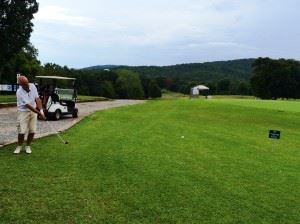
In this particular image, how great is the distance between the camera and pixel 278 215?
25.2ft

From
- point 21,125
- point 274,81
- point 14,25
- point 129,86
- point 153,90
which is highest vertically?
point 14,25

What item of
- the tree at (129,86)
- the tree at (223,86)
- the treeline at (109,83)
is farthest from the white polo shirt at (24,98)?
the tree at (223,86)

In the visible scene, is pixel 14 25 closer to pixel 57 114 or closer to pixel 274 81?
pixel 57 114

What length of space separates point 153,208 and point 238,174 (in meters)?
3.69

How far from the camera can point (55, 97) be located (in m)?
27.1

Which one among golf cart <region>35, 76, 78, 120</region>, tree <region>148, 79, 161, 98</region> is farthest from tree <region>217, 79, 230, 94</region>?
golf cart <region>35, 76, 78, 120</region>

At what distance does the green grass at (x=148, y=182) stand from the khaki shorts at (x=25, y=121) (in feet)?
2.00

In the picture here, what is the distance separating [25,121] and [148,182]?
14.5ft

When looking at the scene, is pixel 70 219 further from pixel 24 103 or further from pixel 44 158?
pixel 24 103

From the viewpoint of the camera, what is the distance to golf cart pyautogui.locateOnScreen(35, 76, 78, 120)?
26047mm

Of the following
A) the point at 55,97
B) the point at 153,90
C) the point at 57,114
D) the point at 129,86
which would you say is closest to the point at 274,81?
the point at 153,90

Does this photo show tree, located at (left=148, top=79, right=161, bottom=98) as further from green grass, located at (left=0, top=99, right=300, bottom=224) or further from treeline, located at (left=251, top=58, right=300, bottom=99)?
green grass, located at (left=0, top=99, right=300, bottom=224)

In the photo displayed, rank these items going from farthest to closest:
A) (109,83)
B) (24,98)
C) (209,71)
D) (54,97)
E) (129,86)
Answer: (209,71), (129,86), (109,83), (54,97), (24,98)

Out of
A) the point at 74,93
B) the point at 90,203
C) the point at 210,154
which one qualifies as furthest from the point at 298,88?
the point at 90,203
